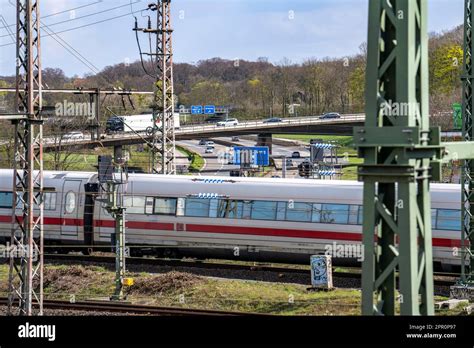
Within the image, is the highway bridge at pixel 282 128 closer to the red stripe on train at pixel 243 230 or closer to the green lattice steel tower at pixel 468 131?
the red stripe on train at pixel 243 230

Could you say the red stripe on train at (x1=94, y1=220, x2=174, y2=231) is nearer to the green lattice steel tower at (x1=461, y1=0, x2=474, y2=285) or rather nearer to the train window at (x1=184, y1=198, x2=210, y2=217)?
the train window at (x1=184, y1=198, x2=210, y2=217)

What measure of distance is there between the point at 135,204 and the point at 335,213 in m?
6.23

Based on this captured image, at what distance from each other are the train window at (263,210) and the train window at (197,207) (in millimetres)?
1454

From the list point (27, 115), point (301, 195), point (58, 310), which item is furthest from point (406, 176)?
point (301, 195)

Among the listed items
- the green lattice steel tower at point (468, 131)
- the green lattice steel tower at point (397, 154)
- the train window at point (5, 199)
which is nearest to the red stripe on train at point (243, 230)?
the train window at point (5, 199)

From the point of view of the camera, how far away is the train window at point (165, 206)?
2348cm

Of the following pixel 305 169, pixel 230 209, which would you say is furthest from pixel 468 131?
pixel 305 169

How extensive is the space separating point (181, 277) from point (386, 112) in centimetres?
1348

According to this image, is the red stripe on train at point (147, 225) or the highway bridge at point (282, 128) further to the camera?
the highway bridge at point (282, 128)

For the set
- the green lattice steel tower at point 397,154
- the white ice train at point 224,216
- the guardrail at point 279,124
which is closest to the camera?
the green lattice steel tower at point 397,154

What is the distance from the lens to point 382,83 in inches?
288

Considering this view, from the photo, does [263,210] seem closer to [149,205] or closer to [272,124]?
[149,205]
